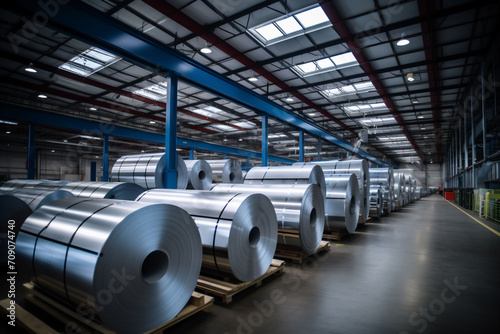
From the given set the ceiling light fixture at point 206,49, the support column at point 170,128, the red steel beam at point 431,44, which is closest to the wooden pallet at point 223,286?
the support column at point 170,128

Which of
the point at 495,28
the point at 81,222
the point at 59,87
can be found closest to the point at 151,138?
the point at 59,87

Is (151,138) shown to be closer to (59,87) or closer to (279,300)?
(59,87)

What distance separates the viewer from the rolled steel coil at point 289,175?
508 cm

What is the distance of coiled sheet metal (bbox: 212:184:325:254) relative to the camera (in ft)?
12.7

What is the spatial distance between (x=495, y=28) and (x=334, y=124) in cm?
966

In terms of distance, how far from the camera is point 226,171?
10016 mm

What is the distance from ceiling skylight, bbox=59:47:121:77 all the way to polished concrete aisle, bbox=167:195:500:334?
7930mm

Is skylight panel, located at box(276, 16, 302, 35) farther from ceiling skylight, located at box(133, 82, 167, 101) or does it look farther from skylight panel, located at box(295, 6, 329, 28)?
ceiling skylight, located at box(133, 82, 167, 101)

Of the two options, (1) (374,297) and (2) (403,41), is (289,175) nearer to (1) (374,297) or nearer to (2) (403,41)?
(1) (374,297)

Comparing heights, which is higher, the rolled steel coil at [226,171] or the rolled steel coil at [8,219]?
the rolled steel coil at [226,171]

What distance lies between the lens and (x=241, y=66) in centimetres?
898

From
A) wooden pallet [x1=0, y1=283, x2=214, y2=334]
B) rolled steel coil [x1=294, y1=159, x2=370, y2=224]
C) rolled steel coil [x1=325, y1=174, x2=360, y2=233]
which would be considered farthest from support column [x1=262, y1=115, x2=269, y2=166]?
wooden pallet [x1=0, y1=283, x2=214, y2=334]

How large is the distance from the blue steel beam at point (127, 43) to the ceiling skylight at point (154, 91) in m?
4.54

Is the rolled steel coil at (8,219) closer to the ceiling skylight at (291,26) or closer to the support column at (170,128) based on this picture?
the support column at (170,128)
